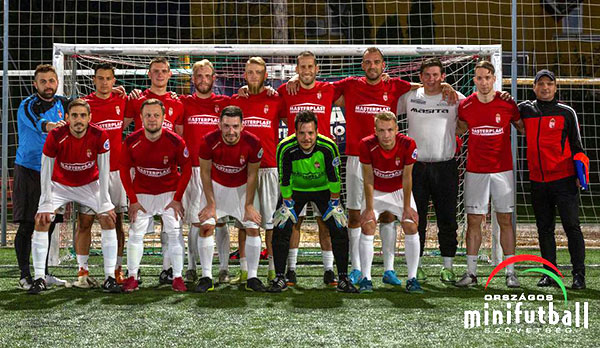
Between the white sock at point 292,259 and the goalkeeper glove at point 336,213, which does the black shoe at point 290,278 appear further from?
the goalkeeper glove at point 336,213

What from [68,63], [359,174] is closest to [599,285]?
[359,174]

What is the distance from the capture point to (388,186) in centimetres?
492

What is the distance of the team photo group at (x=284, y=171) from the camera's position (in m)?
4.83

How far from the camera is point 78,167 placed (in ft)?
16.1

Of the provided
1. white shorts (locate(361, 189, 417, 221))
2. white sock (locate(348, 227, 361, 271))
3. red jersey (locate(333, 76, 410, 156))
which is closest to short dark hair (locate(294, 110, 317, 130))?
red jersey (locate(333, 76, 410, 156))

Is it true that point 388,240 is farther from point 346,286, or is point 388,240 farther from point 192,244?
point 192,244

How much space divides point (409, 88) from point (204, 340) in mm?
2885

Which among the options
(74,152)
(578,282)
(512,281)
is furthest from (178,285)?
(578,282)

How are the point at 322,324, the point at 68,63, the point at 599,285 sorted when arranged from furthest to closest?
1. the point at 68,63
2. the point at 599,285
3. the point at 322,324

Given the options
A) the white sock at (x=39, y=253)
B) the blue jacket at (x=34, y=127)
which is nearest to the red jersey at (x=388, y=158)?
the white sock at (x=39, y=253)

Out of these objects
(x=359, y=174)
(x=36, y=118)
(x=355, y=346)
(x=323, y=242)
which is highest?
(x=36, y=118)

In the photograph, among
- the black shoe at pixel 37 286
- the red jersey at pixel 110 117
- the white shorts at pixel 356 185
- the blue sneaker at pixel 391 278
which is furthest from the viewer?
the red jersey at pixel 110 117

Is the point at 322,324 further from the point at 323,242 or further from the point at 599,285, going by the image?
the point at 599,285

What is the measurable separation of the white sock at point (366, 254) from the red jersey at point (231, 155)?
0.97 m
